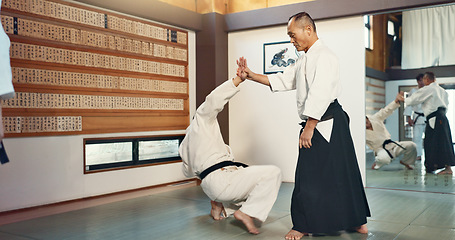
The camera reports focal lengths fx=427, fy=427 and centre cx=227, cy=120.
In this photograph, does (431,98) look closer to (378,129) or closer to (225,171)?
(378,129)

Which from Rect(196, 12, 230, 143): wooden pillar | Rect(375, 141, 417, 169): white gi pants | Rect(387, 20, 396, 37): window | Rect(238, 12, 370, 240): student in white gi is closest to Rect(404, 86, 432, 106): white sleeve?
Rect(375, 141, 417, 169): white gi pants

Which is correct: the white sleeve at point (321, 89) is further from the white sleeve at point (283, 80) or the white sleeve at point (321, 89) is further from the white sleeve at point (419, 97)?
the white sleeve at point (419, 97)

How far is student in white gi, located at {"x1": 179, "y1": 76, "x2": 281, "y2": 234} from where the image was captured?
2.96 metres

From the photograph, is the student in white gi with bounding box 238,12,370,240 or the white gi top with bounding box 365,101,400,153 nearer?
the student in white gi with bounding box 238,12,370,240

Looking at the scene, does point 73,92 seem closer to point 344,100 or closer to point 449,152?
point 344,100

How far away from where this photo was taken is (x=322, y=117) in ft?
9.29

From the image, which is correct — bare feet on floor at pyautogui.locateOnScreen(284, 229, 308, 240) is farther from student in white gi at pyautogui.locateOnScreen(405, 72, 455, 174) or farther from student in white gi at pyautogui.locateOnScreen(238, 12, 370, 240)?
student in white gi at pyautogui.locateOnScreen(405, 72, 455, 174)

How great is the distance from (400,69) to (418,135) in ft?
2.44

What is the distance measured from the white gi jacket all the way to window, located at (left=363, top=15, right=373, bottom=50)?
87.2 inches

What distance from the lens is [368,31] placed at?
4824mm

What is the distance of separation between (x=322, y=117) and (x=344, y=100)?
229cm

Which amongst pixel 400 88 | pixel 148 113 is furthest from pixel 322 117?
pixel 148 113

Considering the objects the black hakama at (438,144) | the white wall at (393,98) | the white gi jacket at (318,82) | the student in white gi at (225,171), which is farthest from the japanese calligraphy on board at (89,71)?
the black hakama at (438,144)

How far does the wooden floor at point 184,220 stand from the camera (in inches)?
115
